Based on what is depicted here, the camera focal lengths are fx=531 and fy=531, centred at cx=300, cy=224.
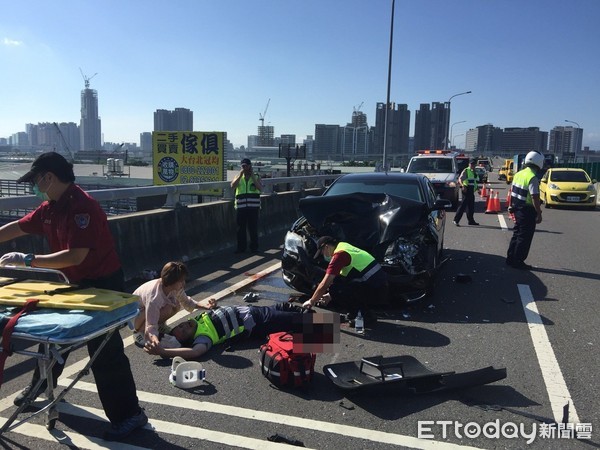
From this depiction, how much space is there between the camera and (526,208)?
29.4 feet

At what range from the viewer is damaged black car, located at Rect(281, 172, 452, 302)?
629 centimetres

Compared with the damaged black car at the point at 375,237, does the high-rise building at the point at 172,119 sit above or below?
above

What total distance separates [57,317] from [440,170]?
62.1 feet

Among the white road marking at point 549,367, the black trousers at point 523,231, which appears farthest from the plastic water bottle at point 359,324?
the black trousers at point 523,231

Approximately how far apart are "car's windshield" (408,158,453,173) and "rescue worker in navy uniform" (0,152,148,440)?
708 inches

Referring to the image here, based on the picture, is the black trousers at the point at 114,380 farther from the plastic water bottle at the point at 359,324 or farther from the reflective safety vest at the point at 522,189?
the reflective safety vest at the point at 522,189

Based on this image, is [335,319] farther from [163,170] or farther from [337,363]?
[163,170]

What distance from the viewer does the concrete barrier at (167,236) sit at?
24.5ft

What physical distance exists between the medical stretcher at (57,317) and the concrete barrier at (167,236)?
10.5 ft

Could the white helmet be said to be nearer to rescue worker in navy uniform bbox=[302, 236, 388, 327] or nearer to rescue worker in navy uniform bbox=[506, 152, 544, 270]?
rescue worker in navy uniform bbox=[506, 152, 544, 270]

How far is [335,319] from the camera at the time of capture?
4746 millimetres

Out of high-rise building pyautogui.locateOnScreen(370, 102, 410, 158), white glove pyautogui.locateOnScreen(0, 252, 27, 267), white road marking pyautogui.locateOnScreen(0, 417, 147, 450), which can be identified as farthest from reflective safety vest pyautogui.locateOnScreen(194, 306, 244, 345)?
high-rise building pyautogui.locateOnScreen(370, 102, 410, 158)

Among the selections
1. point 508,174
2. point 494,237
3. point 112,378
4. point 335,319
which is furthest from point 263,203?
point 508,174

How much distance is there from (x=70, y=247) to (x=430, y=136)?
283 ft
